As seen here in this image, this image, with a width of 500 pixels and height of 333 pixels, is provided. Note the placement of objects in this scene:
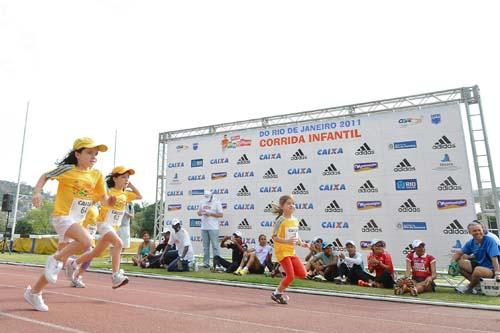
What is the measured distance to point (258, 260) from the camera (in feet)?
35.4

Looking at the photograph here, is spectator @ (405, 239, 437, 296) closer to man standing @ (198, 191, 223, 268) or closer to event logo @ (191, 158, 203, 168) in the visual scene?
man standing @ (198, 191, 223, 268)

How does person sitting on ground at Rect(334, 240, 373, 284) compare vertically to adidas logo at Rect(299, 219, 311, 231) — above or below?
below

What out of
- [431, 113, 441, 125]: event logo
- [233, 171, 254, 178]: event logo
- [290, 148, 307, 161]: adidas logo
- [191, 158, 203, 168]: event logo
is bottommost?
[233, 171, 254, 178]: event logo

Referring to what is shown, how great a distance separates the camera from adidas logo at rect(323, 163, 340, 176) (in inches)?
459

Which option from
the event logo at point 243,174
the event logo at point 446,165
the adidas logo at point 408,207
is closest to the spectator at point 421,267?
the adidas logo at point 408,207

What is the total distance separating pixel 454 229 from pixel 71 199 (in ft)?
31.2

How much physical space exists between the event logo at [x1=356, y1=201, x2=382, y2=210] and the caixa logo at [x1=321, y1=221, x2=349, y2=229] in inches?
26.5

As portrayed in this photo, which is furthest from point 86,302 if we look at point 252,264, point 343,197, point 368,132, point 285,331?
point 368,132

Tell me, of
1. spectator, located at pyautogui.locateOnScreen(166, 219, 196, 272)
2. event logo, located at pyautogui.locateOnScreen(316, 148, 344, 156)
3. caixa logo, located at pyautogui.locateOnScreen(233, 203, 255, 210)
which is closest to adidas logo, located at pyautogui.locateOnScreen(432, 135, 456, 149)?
event logo, located at pyautogui.locateOnScreen(316, 148, 344, 156)

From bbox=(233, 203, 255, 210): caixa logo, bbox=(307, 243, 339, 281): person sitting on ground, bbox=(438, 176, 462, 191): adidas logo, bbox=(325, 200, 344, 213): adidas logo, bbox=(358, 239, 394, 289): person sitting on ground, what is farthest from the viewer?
bbox=(233, 203, 255, 210): caixa logo

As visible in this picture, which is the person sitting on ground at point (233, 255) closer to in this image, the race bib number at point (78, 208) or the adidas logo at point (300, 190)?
the adidas logo at point (300, 190)

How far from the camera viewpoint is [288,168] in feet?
41.1

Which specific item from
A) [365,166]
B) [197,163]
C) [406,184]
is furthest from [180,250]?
[406,184]

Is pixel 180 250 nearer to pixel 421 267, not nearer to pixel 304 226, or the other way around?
pixel 304 226
